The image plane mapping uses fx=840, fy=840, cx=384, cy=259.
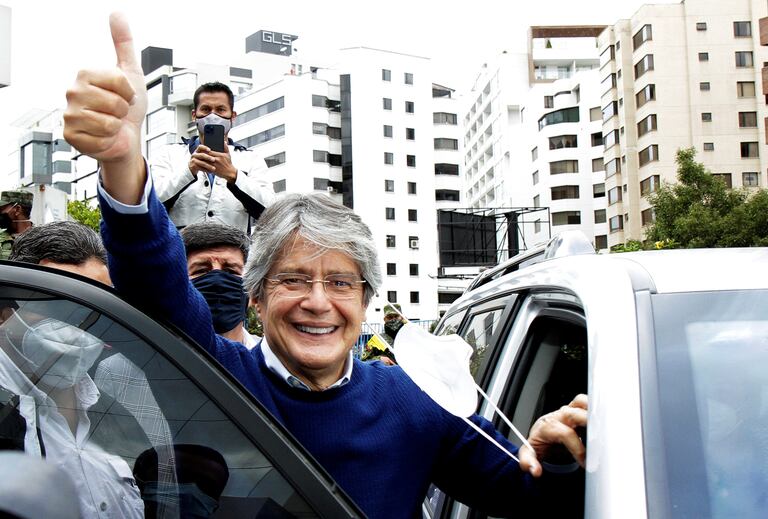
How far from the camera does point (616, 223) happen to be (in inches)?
2248

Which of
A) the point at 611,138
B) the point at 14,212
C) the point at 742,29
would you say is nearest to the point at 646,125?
the point at 611,138

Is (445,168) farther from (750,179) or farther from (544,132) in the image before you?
(750,179)

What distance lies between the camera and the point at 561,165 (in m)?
68.3

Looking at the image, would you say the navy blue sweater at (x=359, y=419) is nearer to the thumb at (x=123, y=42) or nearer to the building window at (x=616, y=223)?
the thumb at (x=123, y=42)

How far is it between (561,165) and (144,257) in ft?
225

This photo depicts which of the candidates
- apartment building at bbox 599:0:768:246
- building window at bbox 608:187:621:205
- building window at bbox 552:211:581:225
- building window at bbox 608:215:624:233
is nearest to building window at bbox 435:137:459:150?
building window at bbox 552:211:581:225

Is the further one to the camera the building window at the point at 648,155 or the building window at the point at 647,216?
the building window at the point at 647,216

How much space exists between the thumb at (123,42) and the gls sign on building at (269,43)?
82.0m

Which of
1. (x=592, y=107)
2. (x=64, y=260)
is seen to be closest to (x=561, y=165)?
(x=592, y=107)

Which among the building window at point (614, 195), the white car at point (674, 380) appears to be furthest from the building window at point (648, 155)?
the white car at point (674, 380)

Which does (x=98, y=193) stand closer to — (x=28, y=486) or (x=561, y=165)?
(x=28, y=486)

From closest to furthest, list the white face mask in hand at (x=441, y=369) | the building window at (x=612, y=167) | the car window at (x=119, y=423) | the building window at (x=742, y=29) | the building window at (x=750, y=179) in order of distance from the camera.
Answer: the car window at (x=119, y=423) → the white face mask in hand at (x=441, y=369) → the building window at (x=750, y=179) → the building window at (x=742, y=29) → the building window at (x=612, y=167)

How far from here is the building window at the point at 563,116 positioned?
2645 inches

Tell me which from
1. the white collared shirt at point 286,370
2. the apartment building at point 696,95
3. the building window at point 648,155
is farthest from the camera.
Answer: the building window at point 648,155
